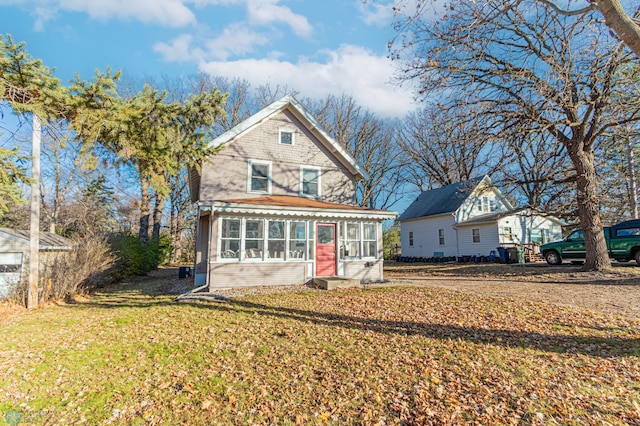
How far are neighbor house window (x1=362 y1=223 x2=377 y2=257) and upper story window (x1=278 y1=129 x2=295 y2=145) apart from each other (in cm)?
568

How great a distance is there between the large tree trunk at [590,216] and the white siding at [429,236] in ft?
38.8

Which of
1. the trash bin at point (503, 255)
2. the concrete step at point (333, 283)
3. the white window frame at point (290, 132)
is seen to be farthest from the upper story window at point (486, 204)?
the concrete step at point (333, 283)

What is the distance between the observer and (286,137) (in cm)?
1535

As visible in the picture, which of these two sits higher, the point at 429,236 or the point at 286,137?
the point at 286,137

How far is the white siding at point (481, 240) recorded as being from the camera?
75.7 feet

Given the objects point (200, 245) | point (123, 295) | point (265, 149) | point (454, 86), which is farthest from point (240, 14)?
point (123, 295)

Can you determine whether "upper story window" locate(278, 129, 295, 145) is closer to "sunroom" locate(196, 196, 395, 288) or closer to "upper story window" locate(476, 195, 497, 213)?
"sunroom" locate(196, 196, 395, 288)

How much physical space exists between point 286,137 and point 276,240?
18.7ft

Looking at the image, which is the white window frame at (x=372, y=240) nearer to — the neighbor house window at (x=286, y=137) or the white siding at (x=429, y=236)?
the neighbor house window at (x=286, y=137)

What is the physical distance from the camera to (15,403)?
3924 mm

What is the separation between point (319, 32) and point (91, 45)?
27.6 feet

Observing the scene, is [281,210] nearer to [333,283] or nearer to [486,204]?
[333,283]

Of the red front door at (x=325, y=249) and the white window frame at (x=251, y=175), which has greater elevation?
the white window frame at (x=251, y=175)

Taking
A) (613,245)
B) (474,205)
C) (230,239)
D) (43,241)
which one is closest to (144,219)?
(43,241)
